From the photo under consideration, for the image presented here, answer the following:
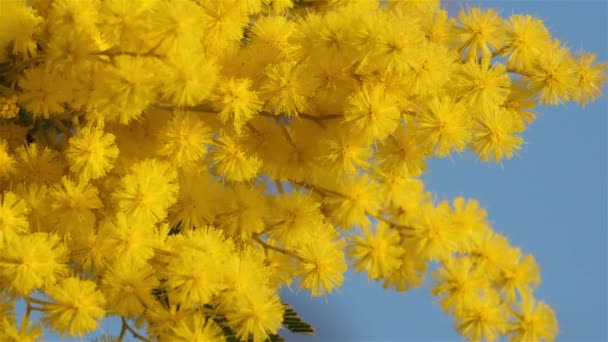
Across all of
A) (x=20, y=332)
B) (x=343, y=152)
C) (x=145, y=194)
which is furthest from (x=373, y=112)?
(x=20, y=332)

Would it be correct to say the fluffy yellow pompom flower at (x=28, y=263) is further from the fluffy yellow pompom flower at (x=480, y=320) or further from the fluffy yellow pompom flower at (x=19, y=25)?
the fluffy yellow pompom flower at (x=480, y=320)

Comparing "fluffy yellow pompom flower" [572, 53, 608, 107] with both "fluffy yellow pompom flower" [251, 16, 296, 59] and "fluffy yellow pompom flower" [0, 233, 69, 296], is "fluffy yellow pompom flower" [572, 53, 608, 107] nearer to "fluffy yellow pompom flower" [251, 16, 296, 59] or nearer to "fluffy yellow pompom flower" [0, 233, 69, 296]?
"fluffy yellow pompom flower" [251, 16, 296, 59]

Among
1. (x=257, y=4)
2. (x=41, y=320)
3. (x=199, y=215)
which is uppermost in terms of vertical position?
(x=257, y=4)

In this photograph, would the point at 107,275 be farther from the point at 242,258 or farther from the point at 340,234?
the point at 340,234

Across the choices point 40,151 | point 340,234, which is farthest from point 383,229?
point 40,151

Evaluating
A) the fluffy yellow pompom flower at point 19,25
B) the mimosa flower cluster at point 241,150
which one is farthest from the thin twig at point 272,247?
the fluffy yellow pompom flower at point 19,25

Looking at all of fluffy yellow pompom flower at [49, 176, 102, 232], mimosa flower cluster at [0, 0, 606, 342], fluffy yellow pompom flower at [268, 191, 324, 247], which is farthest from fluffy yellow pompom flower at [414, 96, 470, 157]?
fluffy yellow pompom flower at [49, 176, 102, 232]

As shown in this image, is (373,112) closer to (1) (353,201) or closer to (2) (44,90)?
(1) (353,201)
